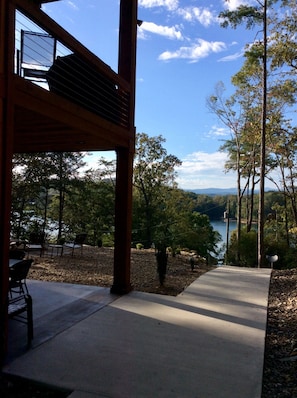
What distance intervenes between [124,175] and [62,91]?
1872mm

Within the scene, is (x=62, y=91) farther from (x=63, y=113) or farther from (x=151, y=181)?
(x=151, y=181)

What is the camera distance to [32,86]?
3.09 m

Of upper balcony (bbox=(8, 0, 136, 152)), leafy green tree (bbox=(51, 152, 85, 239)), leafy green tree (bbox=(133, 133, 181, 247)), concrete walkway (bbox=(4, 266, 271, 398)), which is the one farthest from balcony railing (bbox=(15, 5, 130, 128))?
leafy green tree (bbox=(133, 133, 181, 247))

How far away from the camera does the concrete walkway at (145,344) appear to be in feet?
8.36

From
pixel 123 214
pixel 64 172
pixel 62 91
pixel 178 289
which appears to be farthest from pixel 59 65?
pixel 64 172

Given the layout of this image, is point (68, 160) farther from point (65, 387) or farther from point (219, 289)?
point (65, 387)

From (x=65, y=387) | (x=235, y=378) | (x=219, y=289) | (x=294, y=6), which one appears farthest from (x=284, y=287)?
(x=294, y=6)

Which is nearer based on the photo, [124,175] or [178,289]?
[124,175]

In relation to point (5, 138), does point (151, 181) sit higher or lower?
higher

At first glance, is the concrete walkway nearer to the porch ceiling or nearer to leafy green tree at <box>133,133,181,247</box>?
the porch ceiling

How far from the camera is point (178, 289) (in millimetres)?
5719

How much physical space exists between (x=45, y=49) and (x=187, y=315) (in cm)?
375

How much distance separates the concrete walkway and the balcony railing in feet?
8.54

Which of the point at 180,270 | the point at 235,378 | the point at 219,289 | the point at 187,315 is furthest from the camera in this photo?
the point at 180,270
